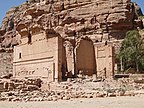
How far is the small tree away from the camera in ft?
139

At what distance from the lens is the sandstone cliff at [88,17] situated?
54.0 metres

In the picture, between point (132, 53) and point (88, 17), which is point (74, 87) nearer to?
point (132, 53)

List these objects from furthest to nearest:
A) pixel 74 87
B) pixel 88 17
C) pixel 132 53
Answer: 1. pixel 88 17
2. pixel 132 53
3. pixel 74 87

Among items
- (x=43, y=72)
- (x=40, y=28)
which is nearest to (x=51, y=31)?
(x=40, y=28)

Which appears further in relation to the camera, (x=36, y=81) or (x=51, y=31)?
(x=51, y=31)

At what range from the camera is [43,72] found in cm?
2888

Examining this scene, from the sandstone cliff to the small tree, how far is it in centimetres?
857

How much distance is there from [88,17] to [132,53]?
18.6 m

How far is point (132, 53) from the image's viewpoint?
42.1 m

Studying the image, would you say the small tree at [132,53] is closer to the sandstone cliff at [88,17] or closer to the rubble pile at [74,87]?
the sandstone cliff at [88,17]

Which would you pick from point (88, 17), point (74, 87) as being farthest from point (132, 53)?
point (74, 87)

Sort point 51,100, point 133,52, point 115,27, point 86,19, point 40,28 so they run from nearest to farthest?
1. point 51,100
2. point 40,28
3. point 133,52
4. point 115,27
5. point 86,19

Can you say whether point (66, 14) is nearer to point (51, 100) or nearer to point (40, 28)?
point (40, 28)

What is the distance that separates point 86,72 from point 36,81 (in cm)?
771
